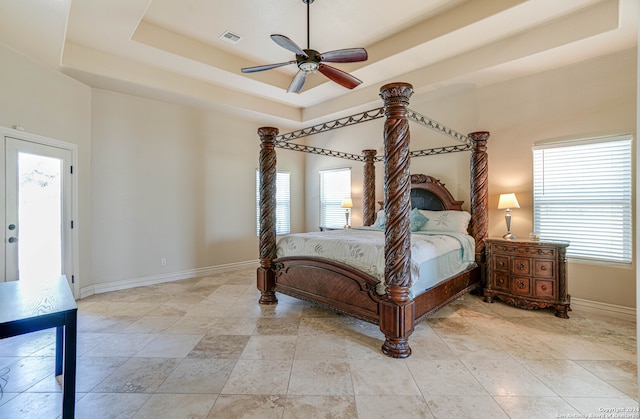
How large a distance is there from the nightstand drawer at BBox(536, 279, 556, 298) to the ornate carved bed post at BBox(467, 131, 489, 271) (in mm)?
719

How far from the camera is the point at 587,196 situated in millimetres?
3414

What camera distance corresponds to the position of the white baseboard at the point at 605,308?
3117 millimetres

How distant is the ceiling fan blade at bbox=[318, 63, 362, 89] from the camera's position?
3.04 metres

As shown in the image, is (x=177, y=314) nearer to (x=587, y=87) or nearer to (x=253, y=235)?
(x=253, y=235)

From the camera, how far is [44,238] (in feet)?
11.5

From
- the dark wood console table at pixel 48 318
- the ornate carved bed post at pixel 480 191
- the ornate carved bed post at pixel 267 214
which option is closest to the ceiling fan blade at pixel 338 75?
the ornate carved bed post at pixel 267 214

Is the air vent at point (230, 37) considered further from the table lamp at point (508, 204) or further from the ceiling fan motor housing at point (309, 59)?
the table lamp at point (508, 204)

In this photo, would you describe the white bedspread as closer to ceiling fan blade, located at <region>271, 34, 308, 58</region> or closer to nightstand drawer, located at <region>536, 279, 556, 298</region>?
nightstand drawer, located at <region>536, 279, 556, 298</region>

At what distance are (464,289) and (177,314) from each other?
3.66m

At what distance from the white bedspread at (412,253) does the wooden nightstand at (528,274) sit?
34 centimetres

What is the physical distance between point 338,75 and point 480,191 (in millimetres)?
2589

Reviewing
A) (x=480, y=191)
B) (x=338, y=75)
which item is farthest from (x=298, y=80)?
(x=480, y=191)

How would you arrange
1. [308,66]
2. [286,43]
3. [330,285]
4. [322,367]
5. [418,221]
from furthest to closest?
1. [418,221]
2. [330,285]
3. [308,66]
4. [286,43]
5. [322,367]

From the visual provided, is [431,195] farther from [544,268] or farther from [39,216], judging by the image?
[39,216]
